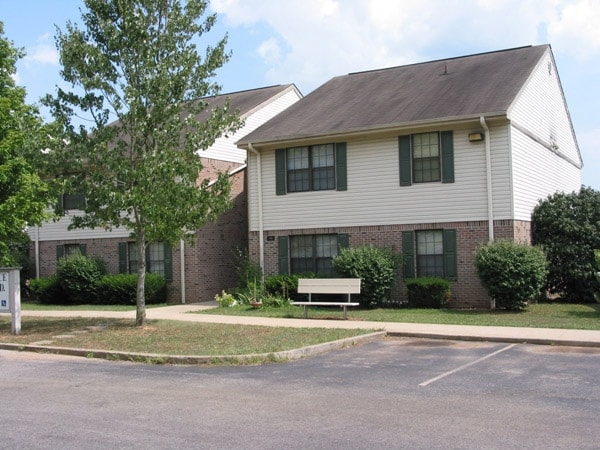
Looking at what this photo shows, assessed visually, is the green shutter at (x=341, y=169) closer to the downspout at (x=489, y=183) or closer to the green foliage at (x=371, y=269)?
the green foliage at (x=371, y=269)

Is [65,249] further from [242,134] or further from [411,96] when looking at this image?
[411,96]

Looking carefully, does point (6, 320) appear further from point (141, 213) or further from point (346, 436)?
point (346, 436)

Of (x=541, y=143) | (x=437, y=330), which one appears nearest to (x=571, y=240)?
(x=541, y=143)

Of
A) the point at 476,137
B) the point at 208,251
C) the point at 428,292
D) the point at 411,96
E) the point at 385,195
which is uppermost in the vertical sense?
the point at 411,96

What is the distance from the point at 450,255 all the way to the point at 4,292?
11612 millimetres

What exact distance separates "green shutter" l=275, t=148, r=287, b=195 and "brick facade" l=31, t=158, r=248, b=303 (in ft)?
5.07

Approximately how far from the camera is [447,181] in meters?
19.6

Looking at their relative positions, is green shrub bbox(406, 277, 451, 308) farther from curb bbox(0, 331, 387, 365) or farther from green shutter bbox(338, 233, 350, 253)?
curb bbox(0, 331, 387, 365)

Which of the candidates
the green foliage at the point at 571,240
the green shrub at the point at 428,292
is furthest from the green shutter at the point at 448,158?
the green foliage at the point at 571,240

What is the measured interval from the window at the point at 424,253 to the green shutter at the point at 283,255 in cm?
393

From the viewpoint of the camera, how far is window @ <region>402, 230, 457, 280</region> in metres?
20.0

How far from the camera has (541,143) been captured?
21859mm

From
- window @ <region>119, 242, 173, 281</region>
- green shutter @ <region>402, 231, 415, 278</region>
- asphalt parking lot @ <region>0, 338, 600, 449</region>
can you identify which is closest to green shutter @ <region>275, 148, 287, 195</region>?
green shutter @ <region>402, 231, 415, 278</region>

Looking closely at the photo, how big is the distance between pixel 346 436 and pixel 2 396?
4.81m
